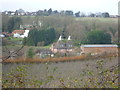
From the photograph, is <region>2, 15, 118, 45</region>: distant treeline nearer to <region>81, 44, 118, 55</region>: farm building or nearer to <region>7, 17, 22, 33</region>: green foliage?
<region>81, 44, 118, 55</region>: farm building

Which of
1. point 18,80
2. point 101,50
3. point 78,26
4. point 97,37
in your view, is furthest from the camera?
point 78,26

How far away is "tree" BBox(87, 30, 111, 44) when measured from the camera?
6.71 m

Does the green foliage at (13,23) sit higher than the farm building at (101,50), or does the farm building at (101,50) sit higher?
the green foliage at (13,23)

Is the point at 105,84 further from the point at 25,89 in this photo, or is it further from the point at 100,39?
the point at 100,39

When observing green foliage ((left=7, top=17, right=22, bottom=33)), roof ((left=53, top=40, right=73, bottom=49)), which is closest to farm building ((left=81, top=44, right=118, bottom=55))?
roof ((left=53, top=40, right=73, bottom=49))

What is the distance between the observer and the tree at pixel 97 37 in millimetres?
6711

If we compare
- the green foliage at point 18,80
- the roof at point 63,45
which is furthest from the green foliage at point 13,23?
the green foliage at point 18,80

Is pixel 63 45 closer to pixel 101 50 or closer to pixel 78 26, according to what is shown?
pixel 101 50

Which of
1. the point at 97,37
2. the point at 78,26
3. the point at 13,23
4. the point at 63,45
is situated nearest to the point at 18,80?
the point at 13,23

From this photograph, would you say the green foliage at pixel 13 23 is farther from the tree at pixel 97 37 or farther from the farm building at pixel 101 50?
the tree at pixel 97 37

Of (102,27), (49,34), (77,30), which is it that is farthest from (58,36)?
(102,27)

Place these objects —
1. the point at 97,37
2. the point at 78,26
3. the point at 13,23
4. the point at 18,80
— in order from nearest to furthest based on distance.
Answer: the point at 18,80 < the point at 13,23 < the point at 97,37 < the point at 78,26

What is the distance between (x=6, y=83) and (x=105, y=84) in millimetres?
714

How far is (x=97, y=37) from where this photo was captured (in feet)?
22.7
